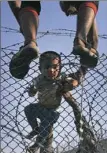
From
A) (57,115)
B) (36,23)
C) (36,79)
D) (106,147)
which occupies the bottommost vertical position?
(106,147)

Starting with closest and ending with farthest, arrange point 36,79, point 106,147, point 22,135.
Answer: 1. point 22,135
2. point 36,79
3. point 106,147

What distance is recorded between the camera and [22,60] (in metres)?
3.26

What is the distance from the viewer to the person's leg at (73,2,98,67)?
10.7ft

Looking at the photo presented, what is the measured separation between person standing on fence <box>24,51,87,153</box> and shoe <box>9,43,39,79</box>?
0.08 m

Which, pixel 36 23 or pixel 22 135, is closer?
pixel 22 135

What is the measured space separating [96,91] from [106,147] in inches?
17.9

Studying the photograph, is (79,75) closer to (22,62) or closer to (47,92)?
(47,92)

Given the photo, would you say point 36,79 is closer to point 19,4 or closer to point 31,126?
point 31,126

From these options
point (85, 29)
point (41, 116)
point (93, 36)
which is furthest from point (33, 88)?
point (93, 36)

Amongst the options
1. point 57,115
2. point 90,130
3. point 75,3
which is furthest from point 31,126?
point 75,3

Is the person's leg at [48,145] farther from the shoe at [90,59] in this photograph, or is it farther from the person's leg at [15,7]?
the person's leg at [15,7]

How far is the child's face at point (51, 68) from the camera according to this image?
3268mm

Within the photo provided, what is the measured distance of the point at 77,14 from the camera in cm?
361

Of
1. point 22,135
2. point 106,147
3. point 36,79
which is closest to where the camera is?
point 22,135
